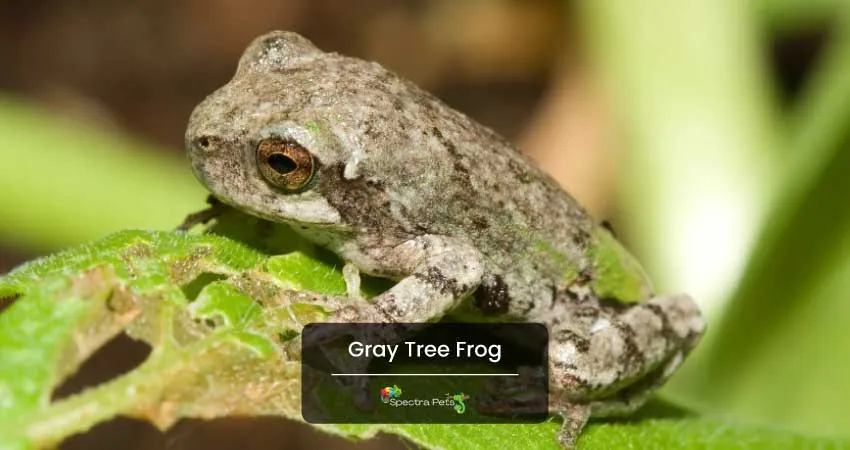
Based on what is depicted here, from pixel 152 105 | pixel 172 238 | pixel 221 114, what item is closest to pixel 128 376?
pixel 172 238

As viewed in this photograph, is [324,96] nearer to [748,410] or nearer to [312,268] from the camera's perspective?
[312,268]

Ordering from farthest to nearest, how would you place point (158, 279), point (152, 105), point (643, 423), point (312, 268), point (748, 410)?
1. point (152, 105)
2. point (748, 410)
3. point (643, 423)
4. point (312, 268)
5. point (158, 279)

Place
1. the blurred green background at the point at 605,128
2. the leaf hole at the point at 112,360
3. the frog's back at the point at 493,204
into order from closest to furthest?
the frog's back at the point at 493,204
the blurred green background at the point at 605,128
the leaf hole at the point at 112,360

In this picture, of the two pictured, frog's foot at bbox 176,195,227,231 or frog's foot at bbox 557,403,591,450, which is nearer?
frog's foot at bbox 557,403,591,450

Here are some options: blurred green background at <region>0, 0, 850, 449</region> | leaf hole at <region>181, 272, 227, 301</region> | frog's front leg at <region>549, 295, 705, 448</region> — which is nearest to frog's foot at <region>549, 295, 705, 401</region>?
frog's front leg at <region>549, 295, 705, 448</region>

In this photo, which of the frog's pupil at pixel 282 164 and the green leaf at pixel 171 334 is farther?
the frog's pupil at pixel 282 164

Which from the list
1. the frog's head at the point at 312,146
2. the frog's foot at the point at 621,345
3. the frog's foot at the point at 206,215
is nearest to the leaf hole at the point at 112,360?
the frog's foot at the point at 206,215

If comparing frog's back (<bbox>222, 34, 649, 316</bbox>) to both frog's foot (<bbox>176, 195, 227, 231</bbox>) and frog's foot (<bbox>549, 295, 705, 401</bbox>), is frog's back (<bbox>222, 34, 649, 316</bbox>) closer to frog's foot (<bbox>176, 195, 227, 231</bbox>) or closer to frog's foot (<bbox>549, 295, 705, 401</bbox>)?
frog's foot (<bbox>549, 295, 705, 401</bbox>)

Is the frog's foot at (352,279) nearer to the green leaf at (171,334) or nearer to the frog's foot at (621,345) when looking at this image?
the green leaf at (171,334)
